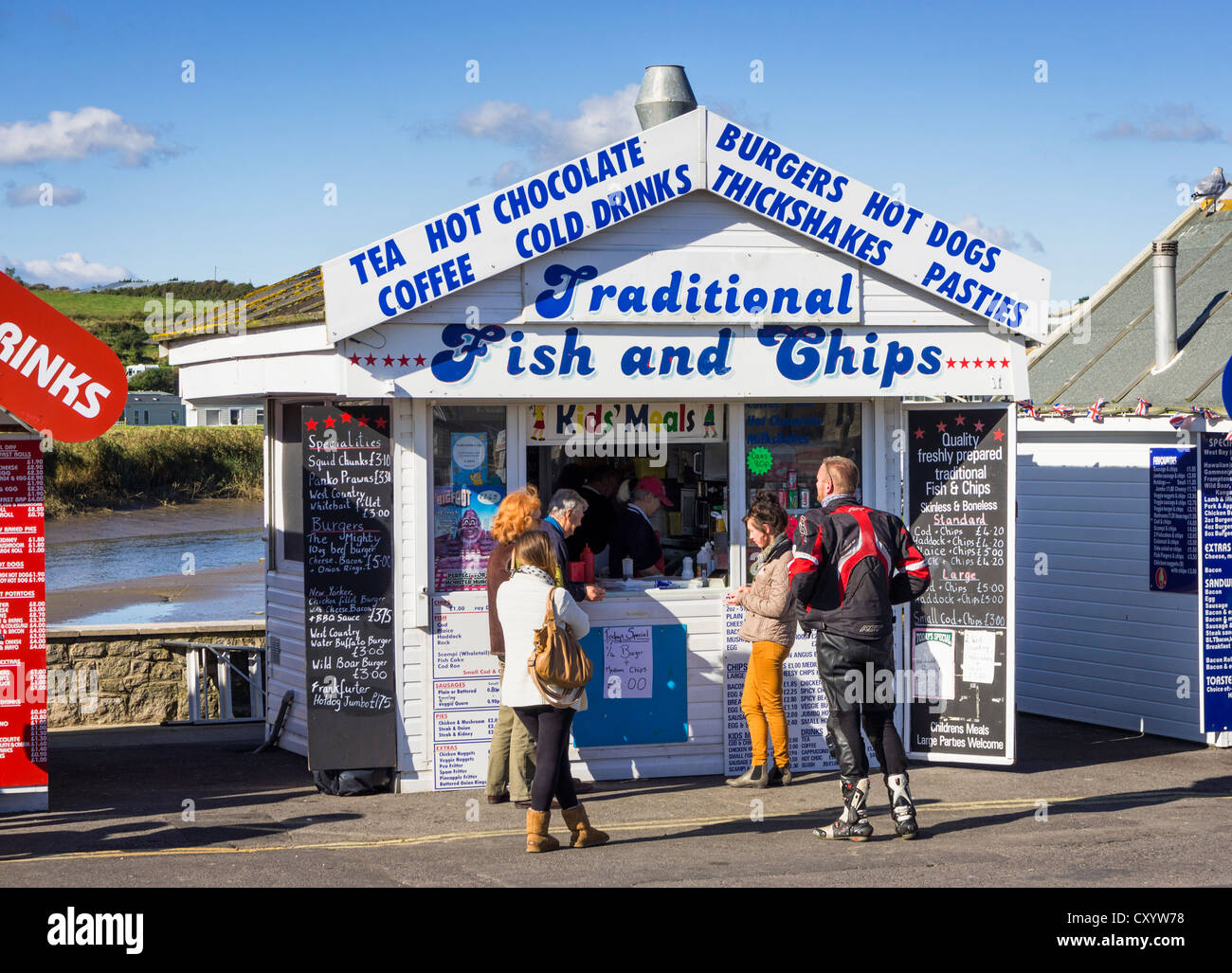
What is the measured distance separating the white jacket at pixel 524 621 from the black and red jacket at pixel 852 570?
1222 mm

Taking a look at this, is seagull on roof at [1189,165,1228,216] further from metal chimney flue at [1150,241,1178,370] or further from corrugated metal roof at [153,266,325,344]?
corrugated metal roof at [153,266,325,344]

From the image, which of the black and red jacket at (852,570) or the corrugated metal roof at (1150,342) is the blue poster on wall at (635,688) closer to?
the black and red jacket at (852,570)

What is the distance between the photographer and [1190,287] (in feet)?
37.3

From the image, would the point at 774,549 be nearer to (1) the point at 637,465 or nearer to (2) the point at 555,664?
(1) the point at 637,465

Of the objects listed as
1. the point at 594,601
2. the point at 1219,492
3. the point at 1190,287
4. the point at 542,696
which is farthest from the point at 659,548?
the point at 1190,287

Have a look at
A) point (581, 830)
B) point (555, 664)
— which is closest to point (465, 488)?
point (555, 664)

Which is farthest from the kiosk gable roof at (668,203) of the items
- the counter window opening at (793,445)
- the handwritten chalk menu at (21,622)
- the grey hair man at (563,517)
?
the handwritten chalk menu at (21,622)

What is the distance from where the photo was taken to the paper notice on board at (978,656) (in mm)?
8289

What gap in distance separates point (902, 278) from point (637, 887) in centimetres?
426

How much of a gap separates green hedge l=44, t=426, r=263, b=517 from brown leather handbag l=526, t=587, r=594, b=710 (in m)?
36.9

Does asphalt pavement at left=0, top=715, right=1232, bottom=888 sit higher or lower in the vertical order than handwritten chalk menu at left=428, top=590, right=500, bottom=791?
lower

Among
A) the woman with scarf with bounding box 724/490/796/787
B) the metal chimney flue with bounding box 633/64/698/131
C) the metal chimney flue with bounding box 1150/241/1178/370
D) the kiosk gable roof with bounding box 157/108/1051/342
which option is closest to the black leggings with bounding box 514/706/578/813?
the woman with scarf with bounding box 724/490/796/787

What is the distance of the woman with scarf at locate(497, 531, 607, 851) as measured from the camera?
20.1ft

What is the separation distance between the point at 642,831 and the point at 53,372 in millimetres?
4041
